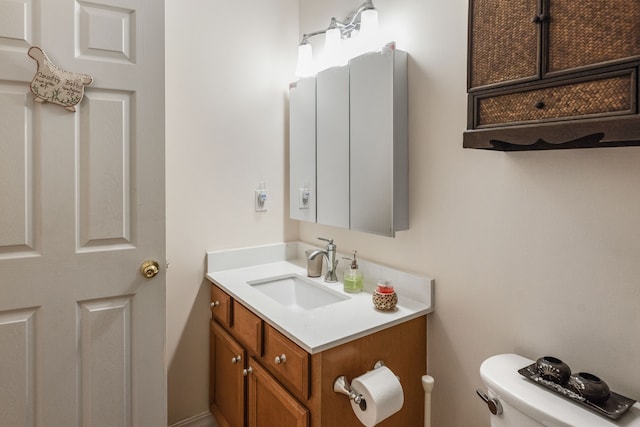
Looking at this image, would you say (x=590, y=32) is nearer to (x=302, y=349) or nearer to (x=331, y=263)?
(x=302, y=349)

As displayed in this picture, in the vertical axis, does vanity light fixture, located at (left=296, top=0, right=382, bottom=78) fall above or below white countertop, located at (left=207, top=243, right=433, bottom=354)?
above

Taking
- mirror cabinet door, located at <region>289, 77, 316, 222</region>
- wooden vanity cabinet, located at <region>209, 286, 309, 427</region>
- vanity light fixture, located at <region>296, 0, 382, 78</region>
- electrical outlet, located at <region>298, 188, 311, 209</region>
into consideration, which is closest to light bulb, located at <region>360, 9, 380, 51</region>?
vanity light fixture, located at <region>296, 0, 382, 78</region>

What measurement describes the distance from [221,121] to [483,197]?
133 centimetres

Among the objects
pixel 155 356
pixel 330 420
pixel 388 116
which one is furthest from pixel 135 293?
pixel 388 116

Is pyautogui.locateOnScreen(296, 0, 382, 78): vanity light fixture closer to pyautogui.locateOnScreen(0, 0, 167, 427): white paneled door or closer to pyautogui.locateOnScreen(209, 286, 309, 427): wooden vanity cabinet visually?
pyautogui.locateOnScreen(0, 0, 167, 427): white paneled door

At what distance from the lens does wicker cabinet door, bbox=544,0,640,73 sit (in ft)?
2.52

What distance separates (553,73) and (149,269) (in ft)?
4.69

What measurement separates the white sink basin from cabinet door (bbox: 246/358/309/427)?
0.38m

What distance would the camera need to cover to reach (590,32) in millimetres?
831

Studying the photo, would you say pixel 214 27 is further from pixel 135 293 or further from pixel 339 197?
pixel 135 293

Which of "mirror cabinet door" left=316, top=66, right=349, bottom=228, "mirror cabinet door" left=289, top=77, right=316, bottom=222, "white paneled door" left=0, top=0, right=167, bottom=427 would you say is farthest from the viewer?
"mirror cabinet door" left=289, top=77, right=316, bottom=222

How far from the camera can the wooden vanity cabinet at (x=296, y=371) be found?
1197 mm

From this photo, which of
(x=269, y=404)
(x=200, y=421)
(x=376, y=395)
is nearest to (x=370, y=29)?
(x=376, y=395)

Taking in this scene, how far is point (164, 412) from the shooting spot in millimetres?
1524
